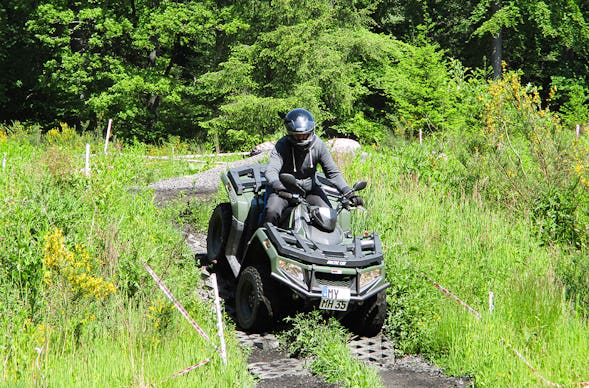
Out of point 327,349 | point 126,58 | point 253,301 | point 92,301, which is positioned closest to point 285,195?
point 253,301

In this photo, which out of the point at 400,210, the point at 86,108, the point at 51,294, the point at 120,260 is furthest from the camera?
the point at 86,108

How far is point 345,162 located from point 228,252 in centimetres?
518

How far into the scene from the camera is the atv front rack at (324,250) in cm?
792

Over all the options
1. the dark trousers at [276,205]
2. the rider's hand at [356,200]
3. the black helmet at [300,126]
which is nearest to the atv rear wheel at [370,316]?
the rider's hand at [356,200]

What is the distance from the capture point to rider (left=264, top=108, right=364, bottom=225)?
8.72 meters

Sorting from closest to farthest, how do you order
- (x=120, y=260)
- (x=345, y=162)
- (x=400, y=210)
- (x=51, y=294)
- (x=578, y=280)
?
1. (x=51, y=294)
2. (x=120, y=260)
3. (x=578, y=280)
4. (x=400, y=210)
5. (x=345, y=162)

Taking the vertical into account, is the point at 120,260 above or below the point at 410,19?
below

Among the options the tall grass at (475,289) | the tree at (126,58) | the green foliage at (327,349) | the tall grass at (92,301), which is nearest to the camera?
the tall grass at (92,301)

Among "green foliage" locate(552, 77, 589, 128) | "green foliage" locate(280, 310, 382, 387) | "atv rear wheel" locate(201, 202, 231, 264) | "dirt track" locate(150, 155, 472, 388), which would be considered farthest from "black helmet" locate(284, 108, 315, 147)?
"green foliage" locate(552, 77, 589, 128)

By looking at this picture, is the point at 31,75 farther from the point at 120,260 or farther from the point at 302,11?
the point at 120,260

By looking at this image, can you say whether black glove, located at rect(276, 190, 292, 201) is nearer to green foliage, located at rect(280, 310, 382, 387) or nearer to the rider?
the rider

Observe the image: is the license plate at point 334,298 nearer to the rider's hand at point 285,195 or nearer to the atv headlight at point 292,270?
the atv headlight at point 292,270

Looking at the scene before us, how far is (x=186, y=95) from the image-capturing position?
32.1 meters

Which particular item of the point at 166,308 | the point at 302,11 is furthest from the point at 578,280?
the point at 302,11
